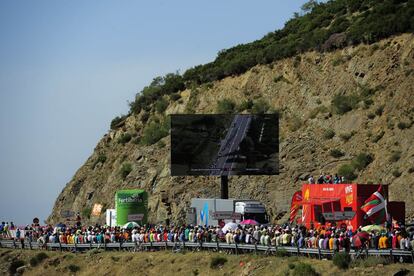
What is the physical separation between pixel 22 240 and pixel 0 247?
279 cm

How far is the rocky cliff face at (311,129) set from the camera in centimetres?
6531

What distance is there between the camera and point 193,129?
65.7m

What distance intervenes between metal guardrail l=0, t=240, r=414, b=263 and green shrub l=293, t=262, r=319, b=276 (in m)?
1.30

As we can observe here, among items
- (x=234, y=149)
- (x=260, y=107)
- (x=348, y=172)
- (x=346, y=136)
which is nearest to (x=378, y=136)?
(x=346, y=136)

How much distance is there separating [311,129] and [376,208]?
25863mm

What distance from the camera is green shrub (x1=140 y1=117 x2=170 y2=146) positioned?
274 feet

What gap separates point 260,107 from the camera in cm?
7762

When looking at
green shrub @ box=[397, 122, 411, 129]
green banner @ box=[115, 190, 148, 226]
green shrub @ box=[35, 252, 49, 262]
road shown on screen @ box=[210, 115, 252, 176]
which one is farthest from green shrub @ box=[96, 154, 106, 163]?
green shrub @ box=[397, 122, 411, 129]

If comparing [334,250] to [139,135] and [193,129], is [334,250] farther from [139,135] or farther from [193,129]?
[139,135]

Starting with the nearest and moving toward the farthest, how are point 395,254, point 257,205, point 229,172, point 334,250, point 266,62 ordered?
point 395,254 < point 334,250 < point 257,205 < point 229,172 < point 266,62

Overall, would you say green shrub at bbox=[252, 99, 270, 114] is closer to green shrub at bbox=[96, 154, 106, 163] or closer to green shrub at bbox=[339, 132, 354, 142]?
green shrub at bbox=[339, 132, 354, 142]

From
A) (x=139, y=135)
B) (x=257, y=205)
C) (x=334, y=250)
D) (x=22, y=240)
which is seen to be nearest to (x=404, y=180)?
(x=257, y=205)

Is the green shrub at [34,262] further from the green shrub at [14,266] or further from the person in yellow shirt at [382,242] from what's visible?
the person in yellow shirt at [382,242]

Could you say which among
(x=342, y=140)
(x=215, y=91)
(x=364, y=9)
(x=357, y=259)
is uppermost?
(x=364, y=9)
